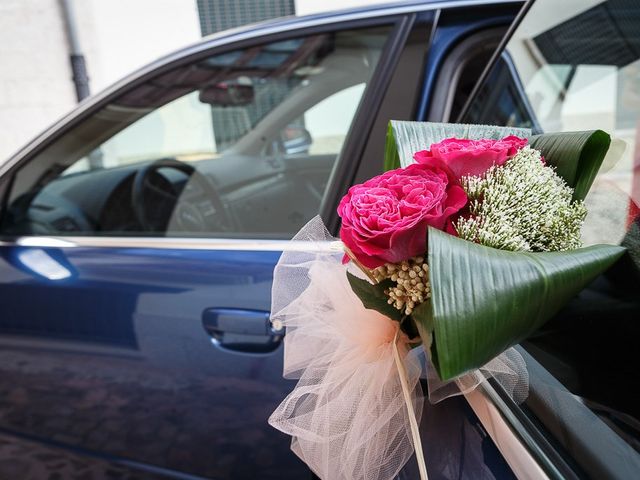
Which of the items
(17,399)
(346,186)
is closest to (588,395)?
(346,186)

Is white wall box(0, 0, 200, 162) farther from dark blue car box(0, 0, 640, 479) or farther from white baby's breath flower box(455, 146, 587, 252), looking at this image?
white baby's breath flower box(455, 146, 587, 252)

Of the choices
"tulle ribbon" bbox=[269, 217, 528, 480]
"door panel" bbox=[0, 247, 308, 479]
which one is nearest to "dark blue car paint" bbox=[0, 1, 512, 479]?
"door panel" bbox=[0, 247, 308, 479]

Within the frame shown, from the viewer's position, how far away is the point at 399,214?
25.0 inches

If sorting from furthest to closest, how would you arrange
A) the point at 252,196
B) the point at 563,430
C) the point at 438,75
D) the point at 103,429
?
the point at 252,196, the point at 103,429, the point at 438,75, the point at 563,430

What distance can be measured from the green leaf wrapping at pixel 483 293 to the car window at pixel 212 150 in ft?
3.49

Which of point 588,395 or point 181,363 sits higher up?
point 588,395

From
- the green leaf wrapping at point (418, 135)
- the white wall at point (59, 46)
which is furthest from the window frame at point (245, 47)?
the white wall at point (59, 46)

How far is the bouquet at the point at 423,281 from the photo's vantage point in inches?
22.4

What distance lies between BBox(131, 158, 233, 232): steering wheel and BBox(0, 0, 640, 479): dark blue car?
0.08 feet

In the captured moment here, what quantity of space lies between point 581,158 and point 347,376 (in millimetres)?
426

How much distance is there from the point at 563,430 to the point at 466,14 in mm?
1176

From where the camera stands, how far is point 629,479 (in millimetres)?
656

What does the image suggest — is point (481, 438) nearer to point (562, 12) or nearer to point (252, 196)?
point (562, 12)

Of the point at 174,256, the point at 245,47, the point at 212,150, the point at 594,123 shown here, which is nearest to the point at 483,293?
the point at 594,123
